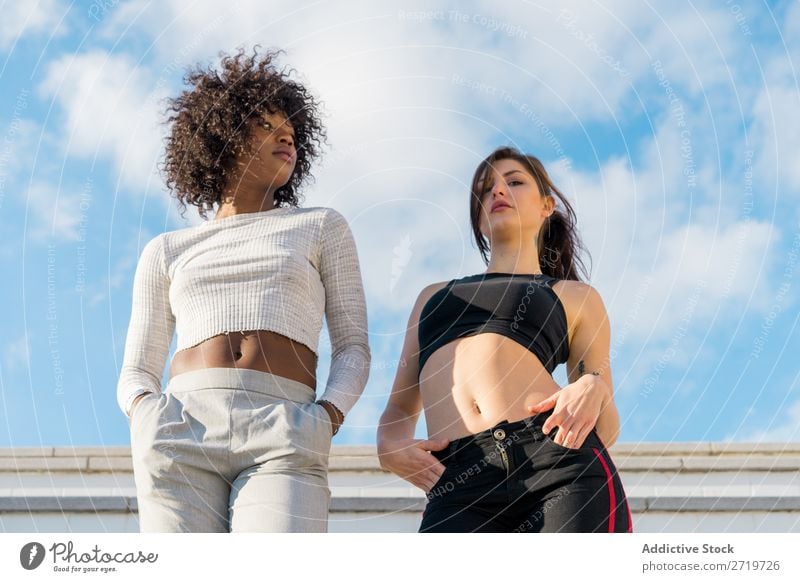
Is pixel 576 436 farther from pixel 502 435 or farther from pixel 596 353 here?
pixel 596 353

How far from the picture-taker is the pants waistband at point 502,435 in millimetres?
4691

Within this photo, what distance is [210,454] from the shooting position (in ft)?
14.6

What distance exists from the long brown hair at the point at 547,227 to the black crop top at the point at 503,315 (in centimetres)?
66

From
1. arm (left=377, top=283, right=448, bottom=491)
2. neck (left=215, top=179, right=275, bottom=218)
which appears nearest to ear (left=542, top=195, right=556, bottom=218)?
arm (left=377, top=283, right=448, bottom=491)

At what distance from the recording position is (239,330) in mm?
4812

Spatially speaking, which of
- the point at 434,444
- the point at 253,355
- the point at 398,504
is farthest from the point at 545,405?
the point at 398,504

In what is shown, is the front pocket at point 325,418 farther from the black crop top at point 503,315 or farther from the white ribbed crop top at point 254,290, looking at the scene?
the black crop top at point 503,315

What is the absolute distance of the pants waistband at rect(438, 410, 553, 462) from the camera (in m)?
4.69

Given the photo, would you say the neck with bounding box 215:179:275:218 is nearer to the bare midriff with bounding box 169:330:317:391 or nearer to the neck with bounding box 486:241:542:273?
the bare midriff with bounding box 169:330:317:391

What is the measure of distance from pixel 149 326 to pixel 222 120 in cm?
134
